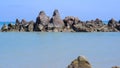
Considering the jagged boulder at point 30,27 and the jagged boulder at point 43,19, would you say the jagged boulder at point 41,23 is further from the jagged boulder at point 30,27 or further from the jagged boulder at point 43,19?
the jagged boulder at point 30,27

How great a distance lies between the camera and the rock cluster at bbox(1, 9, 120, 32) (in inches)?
2943

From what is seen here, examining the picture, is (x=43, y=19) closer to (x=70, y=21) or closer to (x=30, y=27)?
(x=30, y=27)

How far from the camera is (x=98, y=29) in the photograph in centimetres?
7550

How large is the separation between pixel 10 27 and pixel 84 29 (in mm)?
14659

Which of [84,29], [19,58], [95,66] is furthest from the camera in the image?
[84,29]

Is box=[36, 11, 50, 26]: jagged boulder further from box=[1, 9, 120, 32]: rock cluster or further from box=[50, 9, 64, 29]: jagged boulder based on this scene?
box=[50, 9, 64, 29]: jagged boulder

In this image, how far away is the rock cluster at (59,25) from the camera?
74.8 meters

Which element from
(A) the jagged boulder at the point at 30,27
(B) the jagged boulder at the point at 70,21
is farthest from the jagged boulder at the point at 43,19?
(B) the jagged boulder at the point at 70,21

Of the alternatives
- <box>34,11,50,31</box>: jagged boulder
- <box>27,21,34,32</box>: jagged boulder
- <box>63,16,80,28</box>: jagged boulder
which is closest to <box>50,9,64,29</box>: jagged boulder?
<box>63,16,80,28</box>: jagged boulder

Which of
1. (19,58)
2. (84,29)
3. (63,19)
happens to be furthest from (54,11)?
(19,58)

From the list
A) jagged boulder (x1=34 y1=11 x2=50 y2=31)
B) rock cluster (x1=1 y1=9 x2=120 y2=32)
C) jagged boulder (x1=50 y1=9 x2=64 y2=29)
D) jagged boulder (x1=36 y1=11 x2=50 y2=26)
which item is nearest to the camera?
rock cluster (x1=1 y1=9 x2=120 y2=32)

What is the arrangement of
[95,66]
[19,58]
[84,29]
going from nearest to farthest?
1. [95,66]
2. [19,58]
3. [84,29]

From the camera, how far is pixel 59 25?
7500 cm

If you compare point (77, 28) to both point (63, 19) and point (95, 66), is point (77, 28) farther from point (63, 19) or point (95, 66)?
point (95, 66)
